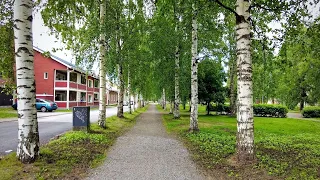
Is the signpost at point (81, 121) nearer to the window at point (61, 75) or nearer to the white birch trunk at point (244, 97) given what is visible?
the white birch trunk at point (244, 97)

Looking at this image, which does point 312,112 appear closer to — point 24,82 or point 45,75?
point 24,82

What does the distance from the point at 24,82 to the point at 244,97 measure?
5.08m

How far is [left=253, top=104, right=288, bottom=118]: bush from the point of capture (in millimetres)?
28636

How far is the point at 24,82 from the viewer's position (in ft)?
18.6


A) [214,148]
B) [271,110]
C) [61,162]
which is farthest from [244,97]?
[271,110]

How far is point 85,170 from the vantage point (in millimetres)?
5703

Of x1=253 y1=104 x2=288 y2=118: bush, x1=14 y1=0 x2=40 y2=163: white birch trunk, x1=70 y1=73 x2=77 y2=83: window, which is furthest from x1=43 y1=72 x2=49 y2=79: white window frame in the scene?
x1=14 y1=0 x2=40 y2=163: white birch trunk

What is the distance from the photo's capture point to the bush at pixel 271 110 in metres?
28.6

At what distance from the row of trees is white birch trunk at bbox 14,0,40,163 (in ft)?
0.07

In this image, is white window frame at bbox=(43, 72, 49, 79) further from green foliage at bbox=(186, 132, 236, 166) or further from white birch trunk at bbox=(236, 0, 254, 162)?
white birch trunk at bbox=(236, 0, 254, 162)

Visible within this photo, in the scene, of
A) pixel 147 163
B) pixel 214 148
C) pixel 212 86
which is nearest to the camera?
pixel 147 163

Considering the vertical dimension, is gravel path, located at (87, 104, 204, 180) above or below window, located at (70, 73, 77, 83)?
below

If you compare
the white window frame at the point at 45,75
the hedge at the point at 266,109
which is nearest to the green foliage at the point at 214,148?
the hedge at the point at 266,109

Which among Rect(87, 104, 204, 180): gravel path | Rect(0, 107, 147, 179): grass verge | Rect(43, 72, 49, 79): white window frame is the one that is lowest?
Rect(87, 104, 204, 180): gravel path
